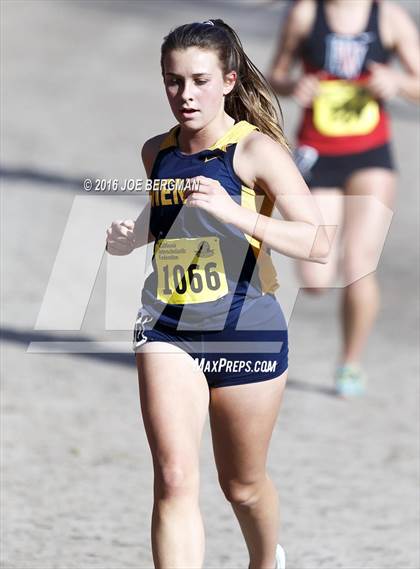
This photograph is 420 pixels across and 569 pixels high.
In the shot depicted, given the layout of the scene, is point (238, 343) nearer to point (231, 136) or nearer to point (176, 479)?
point (176, 479)

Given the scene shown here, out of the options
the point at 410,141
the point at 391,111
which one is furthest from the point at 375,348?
the point at 391,111

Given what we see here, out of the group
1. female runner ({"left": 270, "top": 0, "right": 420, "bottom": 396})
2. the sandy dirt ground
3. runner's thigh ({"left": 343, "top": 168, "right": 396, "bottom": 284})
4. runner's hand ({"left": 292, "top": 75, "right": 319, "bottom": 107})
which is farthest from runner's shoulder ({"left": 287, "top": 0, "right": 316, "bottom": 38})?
the sandy dirt ground

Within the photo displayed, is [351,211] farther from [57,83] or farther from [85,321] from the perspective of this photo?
[57,83]

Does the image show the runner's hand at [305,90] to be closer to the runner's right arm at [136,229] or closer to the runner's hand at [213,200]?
the runner's right arm at [136,229]

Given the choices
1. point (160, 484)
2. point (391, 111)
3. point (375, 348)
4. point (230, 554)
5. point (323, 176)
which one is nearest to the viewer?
point (160, 484)

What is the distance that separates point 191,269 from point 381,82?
139 inches

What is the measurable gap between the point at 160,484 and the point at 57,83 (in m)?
15.7

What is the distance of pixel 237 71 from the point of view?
4.58 metres

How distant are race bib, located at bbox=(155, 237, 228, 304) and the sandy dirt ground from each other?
4.48 feet

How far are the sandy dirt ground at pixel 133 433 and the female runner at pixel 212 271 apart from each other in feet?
3.55

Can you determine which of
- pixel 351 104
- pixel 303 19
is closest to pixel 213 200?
pixel 351 104

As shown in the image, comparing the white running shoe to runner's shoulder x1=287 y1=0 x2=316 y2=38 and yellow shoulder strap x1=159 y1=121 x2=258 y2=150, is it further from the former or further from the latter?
→ runner's shoulder x1=287 y1=0 x2=316 y2=38

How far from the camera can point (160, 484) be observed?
14.7 feet

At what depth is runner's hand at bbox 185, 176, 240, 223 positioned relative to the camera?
4273 mm
